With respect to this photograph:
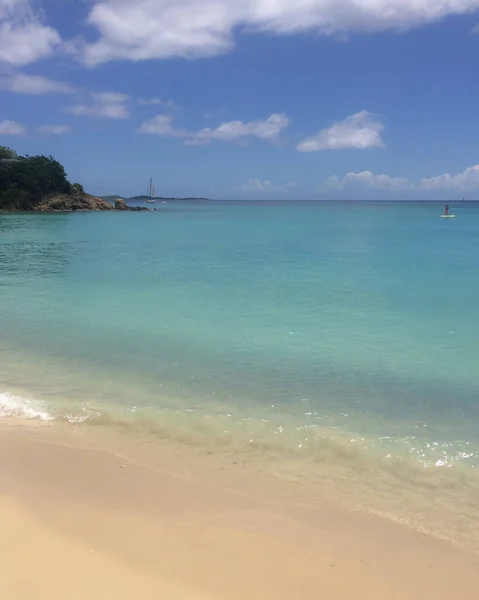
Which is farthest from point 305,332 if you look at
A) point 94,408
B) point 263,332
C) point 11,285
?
point 11,285

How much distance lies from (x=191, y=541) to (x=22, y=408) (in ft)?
11.8

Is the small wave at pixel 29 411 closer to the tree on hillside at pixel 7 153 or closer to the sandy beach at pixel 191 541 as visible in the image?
the sandy beach at pixel 191 541

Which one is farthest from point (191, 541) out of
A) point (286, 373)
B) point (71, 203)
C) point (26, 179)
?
point (71, 203)

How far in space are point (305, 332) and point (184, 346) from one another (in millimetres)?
2659

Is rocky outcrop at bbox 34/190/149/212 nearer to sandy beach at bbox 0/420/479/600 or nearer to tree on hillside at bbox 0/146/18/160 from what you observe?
tree on hillside at bbox 0/146/18/160

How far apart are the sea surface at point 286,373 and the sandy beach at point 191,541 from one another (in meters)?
0.43

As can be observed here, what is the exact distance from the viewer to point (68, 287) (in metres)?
16.5

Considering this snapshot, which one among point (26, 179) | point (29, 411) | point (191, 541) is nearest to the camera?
point (191, 541)

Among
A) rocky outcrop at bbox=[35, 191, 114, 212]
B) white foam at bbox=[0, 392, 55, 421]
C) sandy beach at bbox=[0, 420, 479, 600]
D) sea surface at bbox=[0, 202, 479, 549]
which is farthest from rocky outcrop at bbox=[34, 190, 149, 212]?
sandy beach at bbox=[0, 420, 479, 600]

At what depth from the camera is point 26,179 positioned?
78312 mm

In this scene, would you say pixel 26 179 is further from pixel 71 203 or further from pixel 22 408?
pixel 22 408

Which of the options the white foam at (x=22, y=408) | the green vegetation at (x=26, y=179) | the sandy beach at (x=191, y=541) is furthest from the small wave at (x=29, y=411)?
the green vegetation at (x=26, y=179)

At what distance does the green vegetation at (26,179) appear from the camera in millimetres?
77062

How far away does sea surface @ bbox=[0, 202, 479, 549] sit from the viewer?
538 cm
